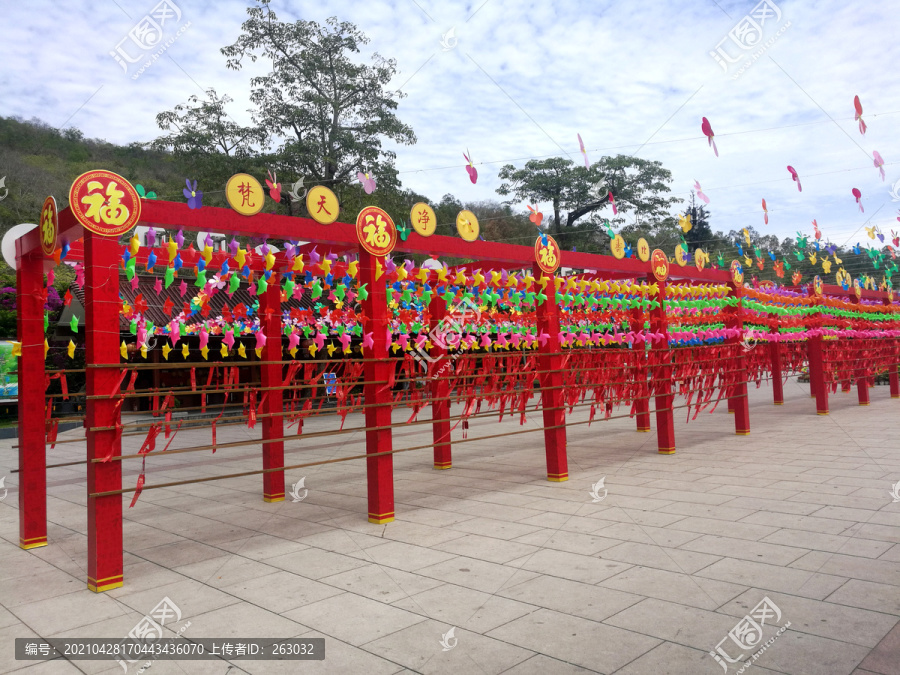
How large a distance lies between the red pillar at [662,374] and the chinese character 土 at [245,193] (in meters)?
5.49

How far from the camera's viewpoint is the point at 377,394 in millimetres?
5348

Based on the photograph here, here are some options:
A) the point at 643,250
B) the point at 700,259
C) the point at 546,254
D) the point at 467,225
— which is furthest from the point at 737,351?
the point at 467,225

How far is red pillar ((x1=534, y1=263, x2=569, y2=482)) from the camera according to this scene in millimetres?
6754

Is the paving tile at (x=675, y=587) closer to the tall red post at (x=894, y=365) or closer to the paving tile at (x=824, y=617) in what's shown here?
the paving tile at (x=824, y=617)

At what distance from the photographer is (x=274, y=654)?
2.92 m

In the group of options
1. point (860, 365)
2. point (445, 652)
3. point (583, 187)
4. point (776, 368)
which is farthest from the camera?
point (583, 187)

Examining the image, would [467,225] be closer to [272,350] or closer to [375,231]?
[375,231]

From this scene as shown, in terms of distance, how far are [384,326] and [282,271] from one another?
139 cm

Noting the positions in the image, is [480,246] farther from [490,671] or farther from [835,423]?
[835,423]

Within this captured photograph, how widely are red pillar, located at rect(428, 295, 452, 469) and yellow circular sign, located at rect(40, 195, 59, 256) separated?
353 cm

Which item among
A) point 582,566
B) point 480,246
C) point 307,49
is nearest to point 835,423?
point 480,246

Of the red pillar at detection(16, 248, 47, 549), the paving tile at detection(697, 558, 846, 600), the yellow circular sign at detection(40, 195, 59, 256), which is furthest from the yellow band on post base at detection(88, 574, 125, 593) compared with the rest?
the paving tile at detection(697, 558, 846, 600)

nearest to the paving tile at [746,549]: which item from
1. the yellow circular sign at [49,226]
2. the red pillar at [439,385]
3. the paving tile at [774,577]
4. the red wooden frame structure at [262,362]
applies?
the paving tile at [774,577]

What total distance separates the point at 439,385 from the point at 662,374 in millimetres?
3384
